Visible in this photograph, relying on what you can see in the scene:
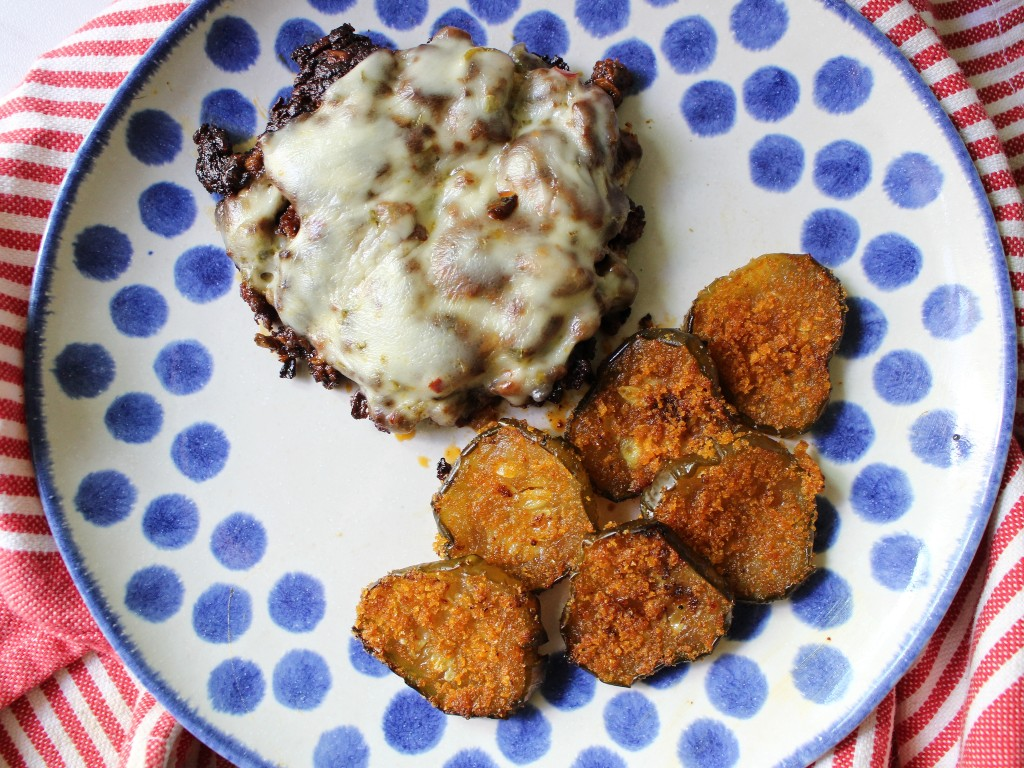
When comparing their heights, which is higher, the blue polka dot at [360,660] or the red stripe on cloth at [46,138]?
the red stripe on cloth at [46,138]

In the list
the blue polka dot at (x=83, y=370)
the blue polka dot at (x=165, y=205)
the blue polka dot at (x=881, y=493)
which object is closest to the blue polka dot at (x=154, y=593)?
the blue polka dot at (x=83, y=370)

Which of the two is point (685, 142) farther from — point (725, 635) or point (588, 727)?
point (588, 727)

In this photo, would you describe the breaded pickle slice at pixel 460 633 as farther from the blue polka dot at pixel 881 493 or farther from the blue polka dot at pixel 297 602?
the blue polka dot at pixel 881 493

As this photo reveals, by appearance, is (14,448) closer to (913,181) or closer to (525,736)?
(525,736)

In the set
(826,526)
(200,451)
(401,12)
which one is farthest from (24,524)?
(826,526)

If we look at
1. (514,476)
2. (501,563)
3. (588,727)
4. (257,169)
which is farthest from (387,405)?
(588,727)
